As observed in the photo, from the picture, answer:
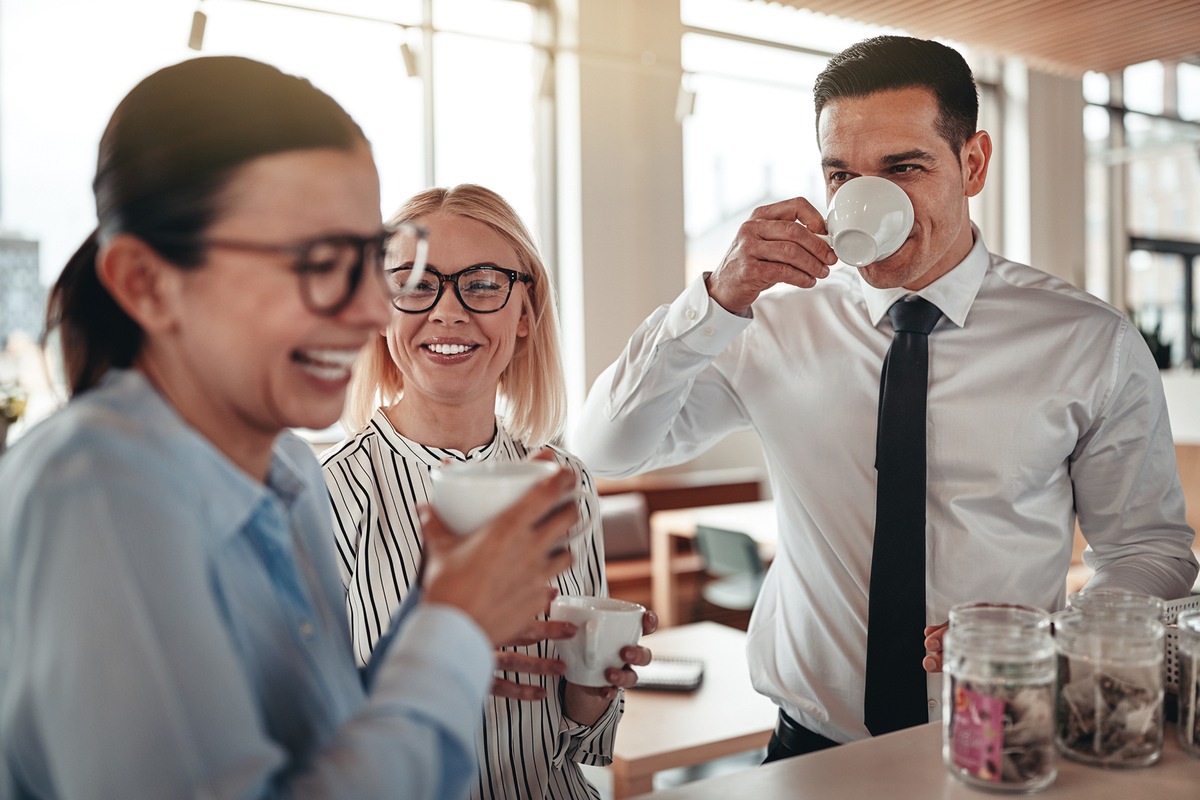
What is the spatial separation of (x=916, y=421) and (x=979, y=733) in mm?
753

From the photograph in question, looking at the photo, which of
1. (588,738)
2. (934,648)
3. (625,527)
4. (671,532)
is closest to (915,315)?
(934,648)

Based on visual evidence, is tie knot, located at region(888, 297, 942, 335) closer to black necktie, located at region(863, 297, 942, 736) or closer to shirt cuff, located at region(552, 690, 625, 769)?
black necktie, located at region(863, 297, 942, 736)

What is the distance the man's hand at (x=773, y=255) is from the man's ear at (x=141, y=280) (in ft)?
3.31

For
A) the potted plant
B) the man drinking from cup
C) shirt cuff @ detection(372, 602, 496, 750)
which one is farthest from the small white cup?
the potted plant

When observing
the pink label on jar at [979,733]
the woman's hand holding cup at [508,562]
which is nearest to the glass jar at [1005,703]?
the pink label on jar at [979,733]

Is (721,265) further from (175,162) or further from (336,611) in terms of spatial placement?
(175,162)

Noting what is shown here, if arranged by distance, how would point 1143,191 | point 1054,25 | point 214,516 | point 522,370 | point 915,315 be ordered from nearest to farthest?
point 214,516 < point 915,315 < point 522,370 < point 1054,25 < point 1143,191

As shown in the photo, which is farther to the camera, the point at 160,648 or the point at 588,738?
the point at 588,738

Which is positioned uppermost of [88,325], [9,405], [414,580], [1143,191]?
[1143,191]

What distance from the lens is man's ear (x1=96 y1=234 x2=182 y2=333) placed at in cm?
79

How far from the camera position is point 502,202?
1.75 meters

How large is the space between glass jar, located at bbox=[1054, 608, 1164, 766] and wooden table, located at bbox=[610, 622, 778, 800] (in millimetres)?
1338

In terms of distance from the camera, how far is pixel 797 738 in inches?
68.8

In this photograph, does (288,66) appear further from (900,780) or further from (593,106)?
(900,780)
